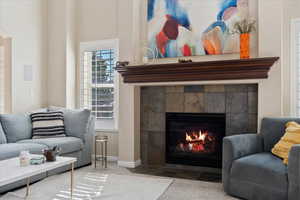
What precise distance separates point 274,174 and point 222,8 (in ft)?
7.97

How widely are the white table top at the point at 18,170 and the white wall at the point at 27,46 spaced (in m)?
1.97

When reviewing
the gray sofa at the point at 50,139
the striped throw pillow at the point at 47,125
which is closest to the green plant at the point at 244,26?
the gray sofa at the point at 50,139

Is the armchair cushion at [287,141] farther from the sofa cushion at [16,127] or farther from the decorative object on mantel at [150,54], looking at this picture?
A: the sofa cushion at [16,127]

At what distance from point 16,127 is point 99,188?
5.28 feet

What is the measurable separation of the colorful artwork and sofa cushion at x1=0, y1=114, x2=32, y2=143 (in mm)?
2245

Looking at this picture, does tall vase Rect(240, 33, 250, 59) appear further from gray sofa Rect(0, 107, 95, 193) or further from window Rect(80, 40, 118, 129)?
→ gray sofa Rect(0, 107, 95, 193)

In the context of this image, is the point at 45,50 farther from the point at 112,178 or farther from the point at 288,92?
the point at 288,92

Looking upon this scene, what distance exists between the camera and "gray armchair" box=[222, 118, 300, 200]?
242cm

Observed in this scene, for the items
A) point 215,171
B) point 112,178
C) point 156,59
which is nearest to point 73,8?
point 156,59

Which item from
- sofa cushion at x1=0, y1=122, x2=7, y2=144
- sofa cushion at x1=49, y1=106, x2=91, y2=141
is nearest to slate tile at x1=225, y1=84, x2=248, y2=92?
A: sofa cushion at x1=49, y1=106, x2=91, y2=141

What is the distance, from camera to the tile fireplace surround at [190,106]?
3695mm

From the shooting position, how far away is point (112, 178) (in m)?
3.54

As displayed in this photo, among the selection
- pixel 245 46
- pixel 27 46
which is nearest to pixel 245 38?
pixel 245 46

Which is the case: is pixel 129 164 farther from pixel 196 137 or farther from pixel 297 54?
pixel 297 54
